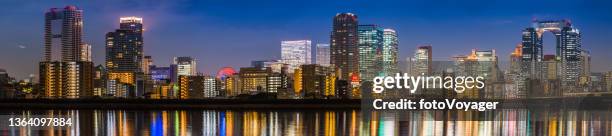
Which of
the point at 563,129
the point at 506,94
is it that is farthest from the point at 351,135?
the point at 506,94

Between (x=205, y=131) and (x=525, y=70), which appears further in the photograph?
(x=525, y=70)

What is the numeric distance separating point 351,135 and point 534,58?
3578 cm

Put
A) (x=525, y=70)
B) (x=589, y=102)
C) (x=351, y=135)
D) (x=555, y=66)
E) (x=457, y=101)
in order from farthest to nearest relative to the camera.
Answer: (x=555, y=66) → (x=525, y=70) → (x=589, y=102) → (x=457, y=101) → (x=351, y=135)

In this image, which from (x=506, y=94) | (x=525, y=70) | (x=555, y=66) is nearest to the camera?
(x=506, y=94)

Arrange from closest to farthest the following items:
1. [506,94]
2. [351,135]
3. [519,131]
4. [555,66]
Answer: [351,135] → [519,131] → [506,94] → [555,66]

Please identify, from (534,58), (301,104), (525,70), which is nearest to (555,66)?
(534,58)

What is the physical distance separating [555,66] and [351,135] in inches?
1399

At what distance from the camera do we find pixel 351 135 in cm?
1981

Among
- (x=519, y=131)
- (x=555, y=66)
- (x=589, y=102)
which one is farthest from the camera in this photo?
(x=555, y=66)

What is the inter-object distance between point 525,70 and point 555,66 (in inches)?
227

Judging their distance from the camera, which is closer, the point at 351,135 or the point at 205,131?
the point at 351,135

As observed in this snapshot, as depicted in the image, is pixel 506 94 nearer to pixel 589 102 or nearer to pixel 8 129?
pixel 589 102

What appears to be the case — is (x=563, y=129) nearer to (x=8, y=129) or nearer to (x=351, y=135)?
(x=351, y=135)

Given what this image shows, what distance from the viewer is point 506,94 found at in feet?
130
